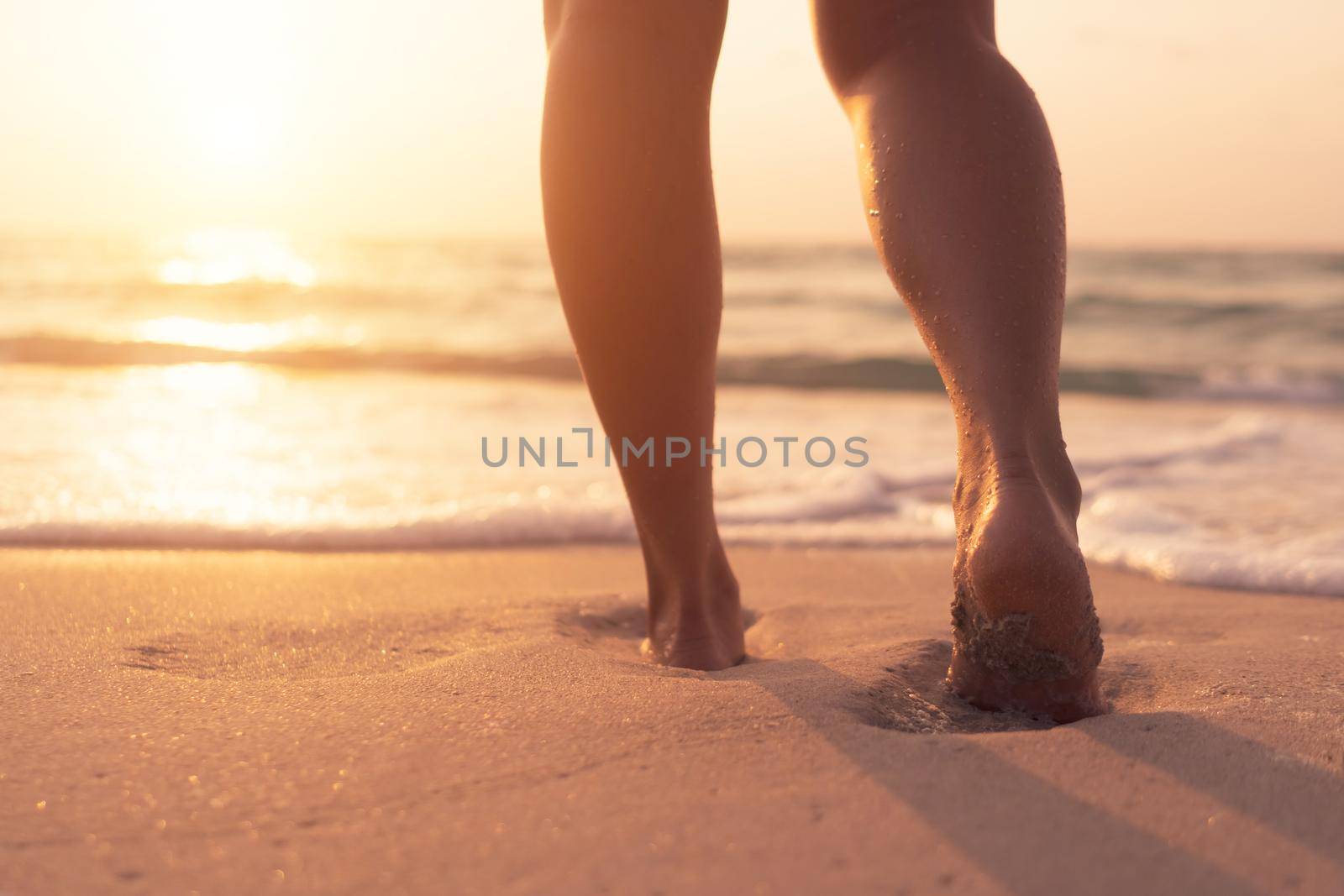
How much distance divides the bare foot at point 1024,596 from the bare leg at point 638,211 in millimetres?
283

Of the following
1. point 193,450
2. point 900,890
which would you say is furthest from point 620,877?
point 193,450

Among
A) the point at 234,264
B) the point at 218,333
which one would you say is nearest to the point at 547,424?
the point at 218,333

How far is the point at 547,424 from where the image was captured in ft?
13.0

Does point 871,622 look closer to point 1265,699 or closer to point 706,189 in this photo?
point 1265,699

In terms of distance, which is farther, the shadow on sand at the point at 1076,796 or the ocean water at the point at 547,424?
the ocean water at the point at 547,424

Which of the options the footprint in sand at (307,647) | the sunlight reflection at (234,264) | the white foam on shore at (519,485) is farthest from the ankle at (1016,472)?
the sunlight reflection at (234,264)

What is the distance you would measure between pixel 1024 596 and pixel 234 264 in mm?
18593

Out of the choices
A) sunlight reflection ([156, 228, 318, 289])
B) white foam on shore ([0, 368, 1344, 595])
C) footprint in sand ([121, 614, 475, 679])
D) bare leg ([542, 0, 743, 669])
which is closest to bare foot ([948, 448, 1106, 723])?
bare leg ([542, 0, 743, 669])

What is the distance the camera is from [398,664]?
48.8 inches

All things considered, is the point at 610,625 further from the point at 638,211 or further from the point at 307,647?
the point at 638,211

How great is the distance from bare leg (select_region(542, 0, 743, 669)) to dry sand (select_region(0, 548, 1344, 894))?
0.86ft

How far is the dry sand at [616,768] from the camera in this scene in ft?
2.35

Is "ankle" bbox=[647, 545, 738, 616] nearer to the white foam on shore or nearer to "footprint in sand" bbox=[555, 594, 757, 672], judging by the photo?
"footprint in sand" bbox=[555, 594, 757, 672]

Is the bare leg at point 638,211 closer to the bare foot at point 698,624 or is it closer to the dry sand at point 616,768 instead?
the bare foot at point 698,624
